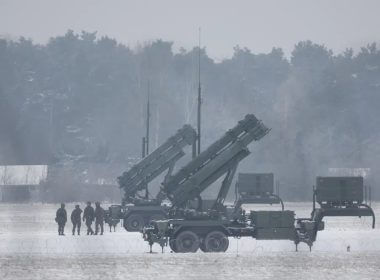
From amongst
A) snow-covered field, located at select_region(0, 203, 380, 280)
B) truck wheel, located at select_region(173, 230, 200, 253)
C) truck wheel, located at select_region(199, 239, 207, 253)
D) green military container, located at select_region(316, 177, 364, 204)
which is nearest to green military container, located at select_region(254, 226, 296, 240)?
snow-covered field, located at select_region(0, 203, 380, 280)

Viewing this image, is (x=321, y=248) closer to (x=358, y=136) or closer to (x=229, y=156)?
(x=229, y=156)

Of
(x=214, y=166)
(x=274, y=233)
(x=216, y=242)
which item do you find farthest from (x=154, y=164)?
(x=274, y=233)

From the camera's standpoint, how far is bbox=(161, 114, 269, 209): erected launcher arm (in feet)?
132

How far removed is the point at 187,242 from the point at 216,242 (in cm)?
104

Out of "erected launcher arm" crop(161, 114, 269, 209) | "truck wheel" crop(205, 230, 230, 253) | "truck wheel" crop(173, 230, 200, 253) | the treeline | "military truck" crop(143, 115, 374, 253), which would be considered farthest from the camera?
the treeline

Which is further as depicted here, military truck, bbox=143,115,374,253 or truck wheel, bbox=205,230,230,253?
military truck, bbox=143,115,374,253

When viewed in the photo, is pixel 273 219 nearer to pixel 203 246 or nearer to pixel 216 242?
pixel 216 242

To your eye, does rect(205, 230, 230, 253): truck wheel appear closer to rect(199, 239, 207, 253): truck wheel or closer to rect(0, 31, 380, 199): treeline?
rect(199, 239, 207, 253): truck wheel

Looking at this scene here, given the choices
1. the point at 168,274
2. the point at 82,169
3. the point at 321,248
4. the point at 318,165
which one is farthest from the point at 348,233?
the point at 82,169

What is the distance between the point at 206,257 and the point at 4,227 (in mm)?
25876

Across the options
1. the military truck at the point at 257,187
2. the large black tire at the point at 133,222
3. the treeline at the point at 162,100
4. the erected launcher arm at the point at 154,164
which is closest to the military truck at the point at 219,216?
the military truck at the point at 257,187

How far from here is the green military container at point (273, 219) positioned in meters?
39.3

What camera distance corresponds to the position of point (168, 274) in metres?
29.6

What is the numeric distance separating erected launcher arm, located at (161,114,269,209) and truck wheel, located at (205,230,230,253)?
1.31 metres
